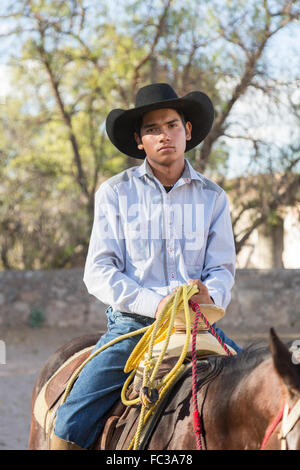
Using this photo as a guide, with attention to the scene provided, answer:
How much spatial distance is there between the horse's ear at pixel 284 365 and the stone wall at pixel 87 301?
9.58 meters

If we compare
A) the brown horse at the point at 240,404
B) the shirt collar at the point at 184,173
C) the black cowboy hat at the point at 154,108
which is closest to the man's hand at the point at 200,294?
the brown horse at the point at 240,404

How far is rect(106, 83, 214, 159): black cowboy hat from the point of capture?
2.51 meters

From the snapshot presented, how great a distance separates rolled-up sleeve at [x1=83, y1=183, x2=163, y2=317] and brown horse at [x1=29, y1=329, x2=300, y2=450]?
365 mm

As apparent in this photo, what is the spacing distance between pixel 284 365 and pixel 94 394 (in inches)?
40.4

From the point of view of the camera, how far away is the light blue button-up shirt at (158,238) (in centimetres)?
239

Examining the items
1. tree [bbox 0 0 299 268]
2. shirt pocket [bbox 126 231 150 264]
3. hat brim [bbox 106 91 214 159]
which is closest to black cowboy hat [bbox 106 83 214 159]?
hat brim [bbox 106 91 214 159]

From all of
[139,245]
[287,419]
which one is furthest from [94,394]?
[287,419]

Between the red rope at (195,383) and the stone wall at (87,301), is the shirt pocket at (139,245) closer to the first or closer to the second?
the red rope at (195,383)

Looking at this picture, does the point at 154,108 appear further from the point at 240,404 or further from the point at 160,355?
the point at 240,404

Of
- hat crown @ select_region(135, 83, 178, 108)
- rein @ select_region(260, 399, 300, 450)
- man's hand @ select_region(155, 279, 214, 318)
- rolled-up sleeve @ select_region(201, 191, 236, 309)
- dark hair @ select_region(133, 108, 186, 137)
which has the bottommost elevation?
rein @ select_region(260, 399, 300, 450)

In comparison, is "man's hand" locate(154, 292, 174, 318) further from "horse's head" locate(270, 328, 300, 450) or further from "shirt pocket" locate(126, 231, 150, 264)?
"horse's head" locate(270, 328, 300, 450)

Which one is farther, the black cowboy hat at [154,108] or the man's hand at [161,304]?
the black cowboy hat at [154,108]

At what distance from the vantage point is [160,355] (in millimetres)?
2045
